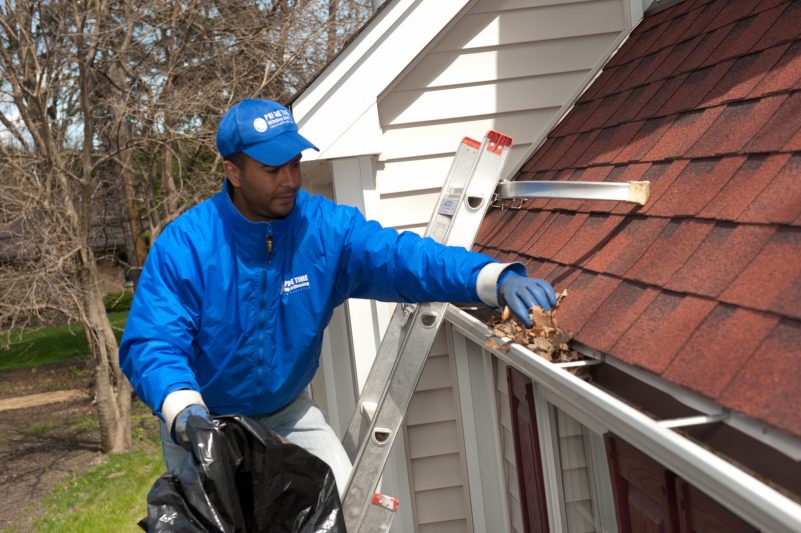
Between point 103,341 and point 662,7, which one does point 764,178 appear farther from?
point 103,341

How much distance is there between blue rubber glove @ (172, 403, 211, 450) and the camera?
2.85m

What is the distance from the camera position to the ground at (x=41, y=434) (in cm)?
1225

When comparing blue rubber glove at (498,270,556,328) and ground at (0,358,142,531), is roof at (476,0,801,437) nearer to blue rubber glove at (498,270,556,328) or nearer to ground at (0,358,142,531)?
blue rubber glove at (498,270,556,328)

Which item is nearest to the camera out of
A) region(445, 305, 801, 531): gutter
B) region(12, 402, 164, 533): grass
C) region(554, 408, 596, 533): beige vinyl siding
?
region(445, 305, 801, 531): gutter

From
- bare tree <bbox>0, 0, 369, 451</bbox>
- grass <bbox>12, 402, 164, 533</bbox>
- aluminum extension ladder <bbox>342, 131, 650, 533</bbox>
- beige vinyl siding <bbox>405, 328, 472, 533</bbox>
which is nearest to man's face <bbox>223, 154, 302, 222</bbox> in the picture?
aluminum extension ladder <bbox>342, 131, 650, 533</bbox>

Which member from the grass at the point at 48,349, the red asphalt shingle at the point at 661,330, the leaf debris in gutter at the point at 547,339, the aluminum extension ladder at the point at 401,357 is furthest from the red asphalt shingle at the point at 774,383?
the grass at the point at 48,349

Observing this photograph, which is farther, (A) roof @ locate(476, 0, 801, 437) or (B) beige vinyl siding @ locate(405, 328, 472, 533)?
(B) beige vinyl siding @ locate(405, 328, 472, 533)

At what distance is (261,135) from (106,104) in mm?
9576

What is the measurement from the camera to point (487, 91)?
5.58 metres

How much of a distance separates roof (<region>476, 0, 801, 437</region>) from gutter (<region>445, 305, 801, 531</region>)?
0.14 metres

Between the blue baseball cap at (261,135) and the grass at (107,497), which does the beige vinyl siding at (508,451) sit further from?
the grass at (107,497)

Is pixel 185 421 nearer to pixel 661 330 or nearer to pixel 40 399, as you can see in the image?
pixel 661 330

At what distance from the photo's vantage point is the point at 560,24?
5.58 m

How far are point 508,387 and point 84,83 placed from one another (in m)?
9.32
